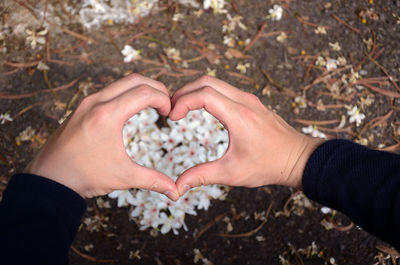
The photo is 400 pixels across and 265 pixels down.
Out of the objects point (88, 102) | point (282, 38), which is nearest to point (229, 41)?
point (282, 38)

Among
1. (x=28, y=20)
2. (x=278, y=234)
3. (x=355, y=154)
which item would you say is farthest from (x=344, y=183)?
(x=28, y=20)

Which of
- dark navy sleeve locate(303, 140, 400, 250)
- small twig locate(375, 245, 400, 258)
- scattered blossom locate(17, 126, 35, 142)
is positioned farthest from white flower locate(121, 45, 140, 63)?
small twig locate(375, 245, 400, 258)

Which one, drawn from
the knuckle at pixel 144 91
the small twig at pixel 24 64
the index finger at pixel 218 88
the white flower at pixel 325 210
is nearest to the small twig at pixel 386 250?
the white flower at pixel 325 210

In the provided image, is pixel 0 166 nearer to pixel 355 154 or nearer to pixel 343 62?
pixel 355 154

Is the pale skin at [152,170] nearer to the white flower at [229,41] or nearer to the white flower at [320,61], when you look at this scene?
the white flower at [229,41]

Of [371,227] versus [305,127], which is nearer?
[371,227]

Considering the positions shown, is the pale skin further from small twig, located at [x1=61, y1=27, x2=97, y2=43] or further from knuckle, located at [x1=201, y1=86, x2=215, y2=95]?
small twig, located at [x1=61, y1=27, x2=97, y2=43]

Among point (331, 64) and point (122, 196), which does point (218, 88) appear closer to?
point (122, 196)

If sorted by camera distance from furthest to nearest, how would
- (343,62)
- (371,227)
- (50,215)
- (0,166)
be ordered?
1. (343,62)
2. (0,166)
3. (371,227)
4. (50,215)
